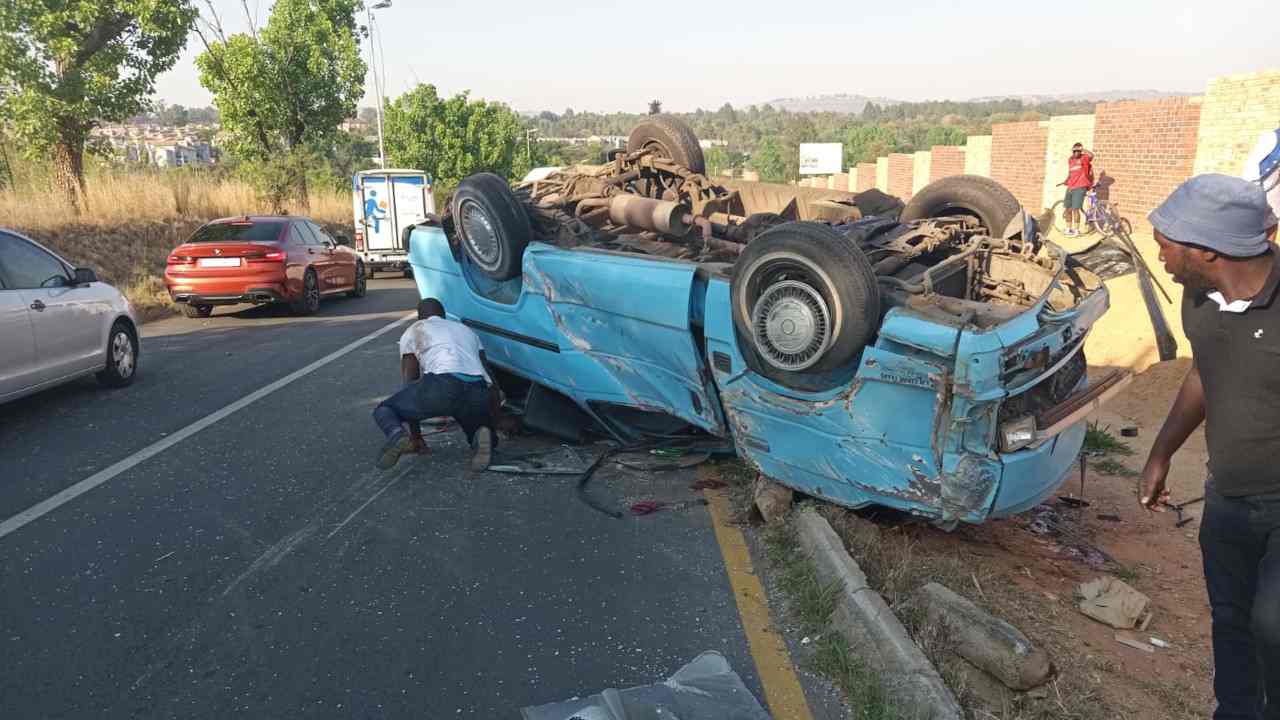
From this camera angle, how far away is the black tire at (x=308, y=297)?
527 inches

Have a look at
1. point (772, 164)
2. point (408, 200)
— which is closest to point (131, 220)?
point (408, 200)

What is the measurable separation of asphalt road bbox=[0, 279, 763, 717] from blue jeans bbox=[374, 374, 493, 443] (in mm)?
339

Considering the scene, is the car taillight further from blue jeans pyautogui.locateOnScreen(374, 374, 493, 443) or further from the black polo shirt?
the black polo shirt

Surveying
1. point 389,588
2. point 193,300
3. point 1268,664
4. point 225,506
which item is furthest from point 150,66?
point 1268,664

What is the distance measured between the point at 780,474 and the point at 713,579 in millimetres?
784

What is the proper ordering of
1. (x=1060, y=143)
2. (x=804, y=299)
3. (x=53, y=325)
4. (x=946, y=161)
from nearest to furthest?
(x=804, y=299) < (x=53, y=325) < (x=1060, y=143) < (x=946, y=161)

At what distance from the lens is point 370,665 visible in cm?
350

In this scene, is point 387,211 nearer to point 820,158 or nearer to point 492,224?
point 492,224

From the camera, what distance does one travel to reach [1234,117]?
556 inches

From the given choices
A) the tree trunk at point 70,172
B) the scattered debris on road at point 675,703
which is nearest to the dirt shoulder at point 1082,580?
the scattered debris on road at point 675,703

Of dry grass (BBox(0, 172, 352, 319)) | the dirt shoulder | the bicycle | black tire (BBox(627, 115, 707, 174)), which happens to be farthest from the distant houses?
the dirt shoulder

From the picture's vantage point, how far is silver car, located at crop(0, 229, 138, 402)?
271 inches

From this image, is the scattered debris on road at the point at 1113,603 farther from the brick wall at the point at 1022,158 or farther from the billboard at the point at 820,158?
the billboard at the point at 820,158

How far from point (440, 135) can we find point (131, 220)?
35.3 m
